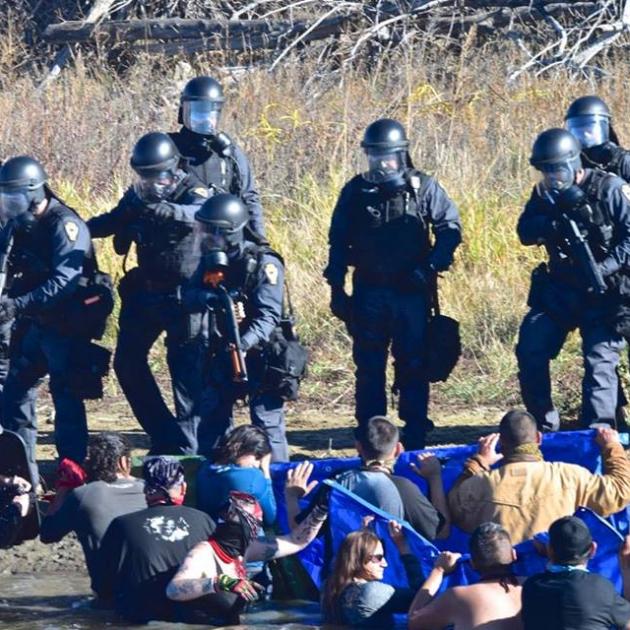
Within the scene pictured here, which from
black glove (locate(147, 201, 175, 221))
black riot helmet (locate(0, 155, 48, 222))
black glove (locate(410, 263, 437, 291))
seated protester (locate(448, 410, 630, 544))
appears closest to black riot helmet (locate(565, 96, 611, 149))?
black glove (locate(410, 263, 437, 291))

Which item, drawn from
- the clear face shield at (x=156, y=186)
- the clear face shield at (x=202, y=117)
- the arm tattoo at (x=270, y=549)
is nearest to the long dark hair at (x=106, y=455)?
the arm tattoo at (x=270, y=549)

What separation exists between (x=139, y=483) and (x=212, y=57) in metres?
10.2

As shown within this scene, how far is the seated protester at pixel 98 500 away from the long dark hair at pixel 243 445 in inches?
17.4

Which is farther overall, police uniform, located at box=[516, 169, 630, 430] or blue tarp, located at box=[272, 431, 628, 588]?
police uniform, located at box=[516, 169, 630, 430]

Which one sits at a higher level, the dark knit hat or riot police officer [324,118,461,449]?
riot police officer [324,118,461,449]

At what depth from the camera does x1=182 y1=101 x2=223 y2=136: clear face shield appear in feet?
33.3

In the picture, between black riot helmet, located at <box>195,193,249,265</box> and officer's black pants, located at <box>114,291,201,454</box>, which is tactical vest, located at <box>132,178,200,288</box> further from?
black riot helmet, located at <box>195,193,249,265</box>

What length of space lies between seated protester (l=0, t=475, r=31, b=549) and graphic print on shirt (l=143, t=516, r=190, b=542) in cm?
106

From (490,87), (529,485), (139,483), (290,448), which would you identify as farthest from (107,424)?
(490,87)

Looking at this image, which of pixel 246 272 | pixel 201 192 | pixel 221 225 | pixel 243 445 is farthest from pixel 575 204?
pixel 243 445

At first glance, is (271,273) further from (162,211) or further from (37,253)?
(37,253)

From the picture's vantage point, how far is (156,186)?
31.8 feet

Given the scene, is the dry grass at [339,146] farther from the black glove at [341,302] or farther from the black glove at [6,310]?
the black glove at [6,310]

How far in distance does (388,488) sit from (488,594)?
0.94 metres
